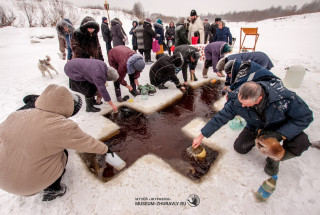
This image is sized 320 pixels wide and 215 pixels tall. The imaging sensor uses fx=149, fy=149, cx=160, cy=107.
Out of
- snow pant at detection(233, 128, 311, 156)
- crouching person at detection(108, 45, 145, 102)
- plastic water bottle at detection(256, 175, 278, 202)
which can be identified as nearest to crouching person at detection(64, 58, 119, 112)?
crouching person at detection(108, 45, 145, 102)

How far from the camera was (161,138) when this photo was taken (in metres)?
2.54

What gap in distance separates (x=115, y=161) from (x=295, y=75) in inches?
172

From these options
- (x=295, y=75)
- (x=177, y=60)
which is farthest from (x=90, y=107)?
(x=295, y=75)

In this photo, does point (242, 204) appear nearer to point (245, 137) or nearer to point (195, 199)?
point (195, 199)

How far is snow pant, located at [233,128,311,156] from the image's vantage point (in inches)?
63.6

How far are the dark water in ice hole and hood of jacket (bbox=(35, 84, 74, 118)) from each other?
3.41ft

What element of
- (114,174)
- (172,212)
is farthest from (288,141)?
(114,174)

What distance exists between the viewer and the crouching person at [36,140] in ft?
4.26

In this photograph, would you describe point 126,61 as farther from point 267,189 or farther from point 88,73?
point 267,189

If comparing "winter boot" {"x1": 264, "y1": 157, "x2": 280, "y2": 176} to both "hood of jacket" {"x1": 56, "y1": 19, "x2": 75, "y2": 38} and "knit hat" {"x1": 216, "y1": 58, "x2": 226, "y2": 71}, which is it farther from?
"hood of jacket" {"x1": 56, "y1": 19, "x2": 75, "y2": 38}

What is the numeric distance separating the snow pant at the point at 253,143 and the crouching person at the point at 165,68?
2113mm

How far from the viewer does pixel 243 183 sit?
1.83m

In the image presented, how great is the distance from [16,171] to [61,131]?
512 mm

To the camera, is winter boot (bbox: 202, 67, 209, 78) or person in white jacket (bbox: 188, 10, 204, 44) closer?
winter boot (bbox: 202, 67, 209, 78)
